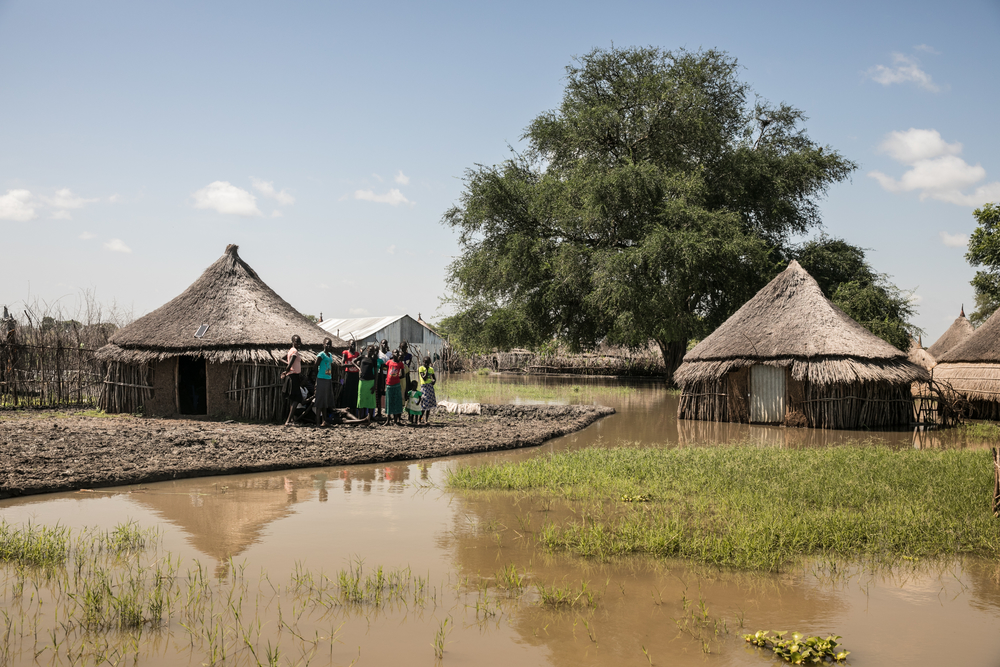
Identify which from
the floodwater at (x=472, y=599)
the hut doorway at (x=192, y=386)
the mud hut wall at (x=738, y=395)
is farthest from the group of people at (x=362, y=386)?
the mud hut wall at (x=738, y=395)

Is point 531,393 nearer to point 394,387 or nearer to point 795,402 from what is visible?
point 795,402

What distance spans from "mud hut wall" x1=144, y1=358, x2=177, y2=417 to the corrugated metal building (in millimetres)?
22268

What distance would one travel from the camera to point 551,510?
24.4 ft

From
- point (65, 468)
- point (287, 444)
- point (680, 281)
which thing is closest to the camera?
point (65, 468)

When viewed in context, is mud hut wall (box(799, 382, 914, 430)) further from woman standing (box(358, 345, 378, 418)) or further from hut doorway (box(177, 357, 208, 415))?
hut doorway (box(177, 357, 208, 415))

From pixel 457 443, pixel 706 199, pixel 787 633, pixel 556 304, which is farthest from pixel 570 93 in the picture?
pixel 787 633

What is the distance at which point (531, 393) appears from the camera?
2594 centimetres

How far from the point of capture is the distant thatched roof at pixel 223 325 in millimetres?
14398

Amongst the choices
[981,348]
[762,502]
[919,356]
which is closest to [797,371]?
[981,348]

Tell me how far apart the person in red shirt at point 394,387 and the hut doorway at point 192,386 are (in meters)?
5.03

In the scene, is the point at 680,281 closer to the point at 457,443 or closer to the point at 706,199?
the point at 706,199

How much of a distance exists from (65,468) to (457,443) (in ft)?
18.0

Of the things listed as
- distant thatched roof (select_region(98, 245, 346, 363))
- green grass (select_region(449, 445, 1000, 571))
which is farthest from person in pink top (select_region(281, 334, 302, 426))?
green grass (select_region(449, 445, 1000, 571))

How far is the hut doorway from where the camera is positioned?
642 inches
